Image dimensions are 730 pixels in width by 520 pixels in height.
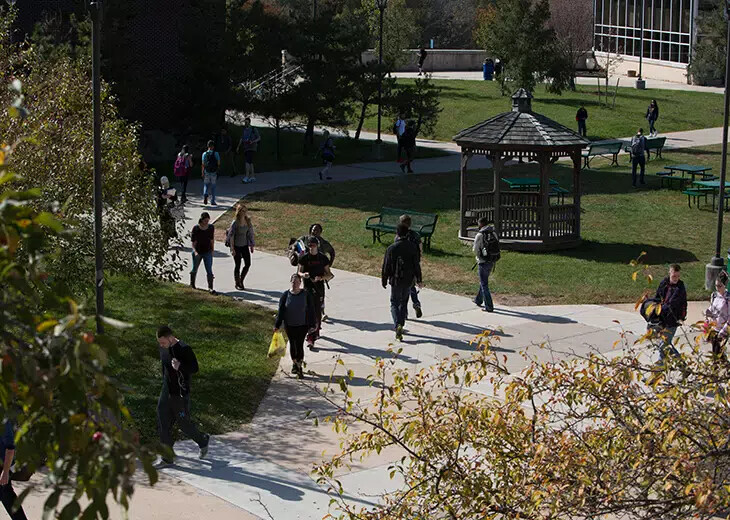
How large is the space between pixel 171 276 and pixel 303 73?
75.7 feet

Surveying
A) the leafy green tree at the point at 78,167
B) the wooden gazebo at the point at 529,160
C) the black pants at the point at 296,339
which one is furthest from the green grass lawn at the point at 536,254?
the leafy green tree at the point at 78,167

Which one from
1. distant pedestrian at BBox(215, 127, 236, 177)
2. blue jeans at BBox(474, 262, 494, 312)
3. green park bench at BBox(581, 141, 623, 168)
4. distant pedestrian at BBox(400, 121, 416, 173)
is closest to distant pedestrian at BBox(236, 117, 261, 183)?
distant pedestrian at BBox(215, 127, 236, 177)

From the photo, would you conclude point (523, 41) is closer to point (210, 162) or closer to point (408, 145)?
point (408, 145)

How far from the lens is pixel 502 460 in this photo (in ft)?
23.1

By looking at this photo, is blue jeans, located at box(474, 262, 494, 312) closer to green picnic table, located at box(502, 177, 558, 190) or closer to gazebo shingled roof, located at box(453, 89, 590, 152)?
gazebo shingled roof, located at box(453, 89, 590, 152)

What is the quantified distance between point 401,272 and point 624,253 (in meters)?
8.42

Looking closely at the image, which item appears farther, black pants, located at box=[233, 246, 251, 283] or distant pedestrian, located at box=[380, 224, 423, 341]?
black pants, located at box=[233, 246, 251, 283]

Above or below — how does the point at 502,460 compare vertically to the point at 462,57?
below

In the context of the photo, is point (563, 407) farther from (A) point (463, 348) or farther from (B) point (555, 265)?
(B) point (555, 265)

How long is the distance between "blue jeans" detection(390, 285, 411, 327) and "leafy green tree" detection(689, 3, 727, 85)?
40.4 meters

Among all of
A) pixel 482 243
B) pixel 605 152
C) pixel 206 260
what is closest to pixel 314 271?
pixel 482 243

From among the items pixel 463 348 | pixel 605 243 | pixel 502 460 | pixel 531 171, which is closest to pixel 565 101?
pixel 531 171

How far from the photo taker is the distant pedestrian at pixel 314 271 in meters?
16.4

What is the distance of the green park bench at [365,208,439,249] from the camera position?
23.9 metres
